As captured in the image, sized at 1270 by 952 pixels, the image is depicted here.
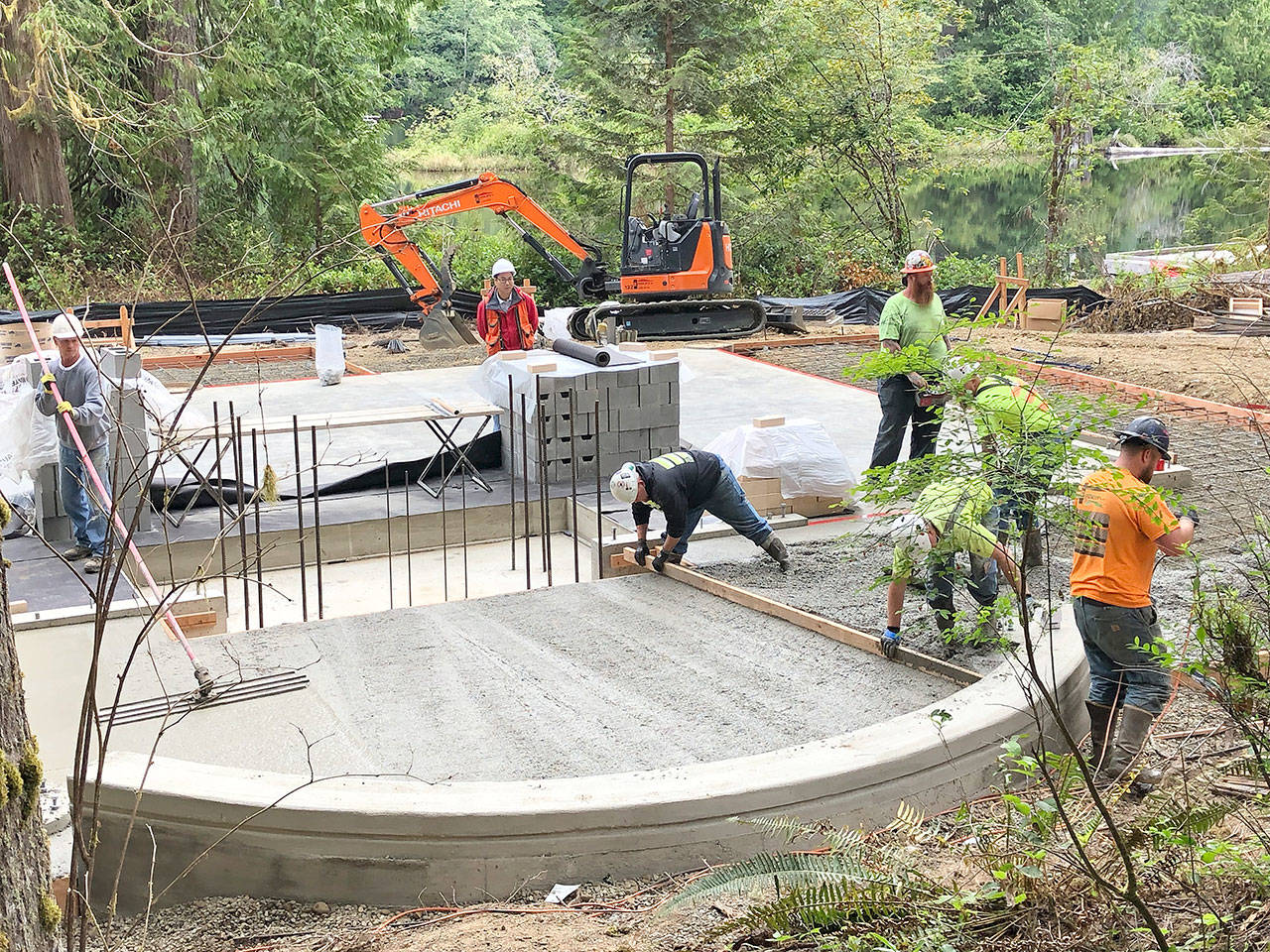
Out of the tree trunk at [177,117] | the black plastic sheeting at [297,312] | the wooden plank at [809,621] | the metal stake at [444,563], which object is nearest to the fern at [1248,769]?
the wooden plank at [809,621]

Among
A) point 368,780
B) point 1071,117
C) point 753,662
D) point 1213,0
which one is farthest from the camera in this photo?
point 1213,0

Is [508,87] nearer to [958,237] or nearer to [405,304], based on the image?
[958,237]

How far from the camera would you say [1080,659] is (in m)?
5.79

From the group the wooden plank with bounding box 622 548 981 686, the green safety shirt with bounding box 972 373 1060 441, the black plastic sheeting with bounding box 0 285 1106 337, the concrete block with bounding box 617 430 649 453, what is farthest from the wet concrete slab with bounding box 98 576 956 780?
the black plastic sheeting with bounding box 0 285 1106 337

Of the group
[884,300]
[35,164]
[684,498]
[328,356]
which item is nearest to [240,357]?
[328,356]

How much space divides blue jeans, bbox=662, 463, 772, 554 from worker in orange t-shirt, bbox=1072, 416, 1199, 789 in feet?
9.88

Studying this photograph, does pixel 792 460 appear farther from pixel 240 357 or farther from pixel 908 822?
pixel 240 357

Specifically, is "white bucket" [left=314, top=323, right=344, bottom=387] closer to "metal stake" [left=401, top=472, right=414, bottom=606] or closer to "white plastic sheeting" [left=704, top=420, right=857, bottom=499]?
"metal stake" [left=401, top=472, right=414, bottom=606]

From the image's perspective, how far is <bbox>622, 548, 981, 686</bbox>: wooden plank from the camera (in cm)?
612

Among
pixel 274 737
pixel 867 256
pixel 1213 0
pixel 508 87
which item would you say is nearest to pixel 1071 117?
pixel 867 256

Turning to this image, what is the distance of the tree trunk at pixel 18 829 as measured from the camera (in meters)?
2.83

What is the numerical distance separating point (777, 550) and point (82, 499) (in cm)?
458

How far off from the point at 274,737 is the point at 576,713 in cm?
136

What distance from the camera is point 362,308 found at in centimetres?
2116
